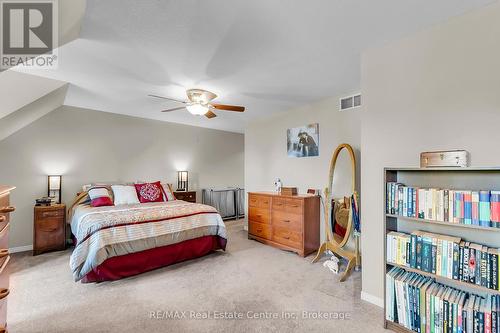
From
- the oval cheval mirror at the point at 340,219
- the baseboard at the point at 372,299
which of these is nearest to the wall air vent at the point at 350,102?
the oval cheval mirror at the point at 340,219

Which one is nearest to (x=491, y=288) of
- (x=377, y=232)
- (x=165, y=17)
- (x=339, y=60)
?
(x=377, y=232)

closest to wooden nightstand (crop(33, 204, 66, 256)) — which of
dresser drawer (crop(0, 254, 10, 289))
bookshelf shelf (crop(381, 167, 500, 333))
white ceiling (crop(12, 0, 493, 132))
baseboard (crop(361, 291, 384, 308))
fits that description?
white ceiling (crop(12, 0, 493, 132))

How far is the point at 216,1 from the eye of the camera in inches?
65.1

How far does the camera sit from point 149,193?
4426mm

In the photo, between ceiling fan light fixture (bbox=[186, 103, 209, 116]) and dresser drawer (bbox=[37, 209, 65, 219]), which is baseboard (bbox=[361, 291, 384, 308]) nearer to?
ceiling fan light fixture (bbox=[186, 103, 209, 116])

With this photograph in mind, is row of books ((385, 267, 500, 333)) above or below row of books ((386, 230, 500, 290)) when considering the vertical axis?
below

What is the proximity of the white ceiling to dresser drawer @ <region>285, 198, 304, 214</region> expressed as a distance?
1.64 meters

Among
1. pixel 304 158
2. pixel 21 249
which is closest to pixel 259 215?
pixel 304 158

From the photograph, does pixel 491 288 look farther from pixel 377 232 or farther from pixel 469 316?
pixel 377 232

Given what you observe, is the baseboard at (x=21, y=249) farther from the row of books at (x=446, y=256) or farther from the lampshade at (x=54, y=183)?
the row of books at (x=446, y=256)

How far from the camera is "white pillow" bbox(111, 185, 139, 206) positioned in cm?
409

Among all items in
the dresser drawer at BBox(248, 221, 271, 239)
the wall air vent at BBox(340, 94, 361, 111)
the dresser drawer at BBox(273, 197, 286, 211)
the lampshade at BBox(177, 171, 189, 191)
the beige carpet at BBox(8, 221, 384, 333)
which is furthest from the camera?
the lampshade at BBox(177, 171, 189, 191)

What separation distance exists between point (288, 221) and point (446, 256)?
2.26m

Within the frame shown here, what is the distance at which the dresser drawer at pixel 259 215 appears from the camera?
4180mm
